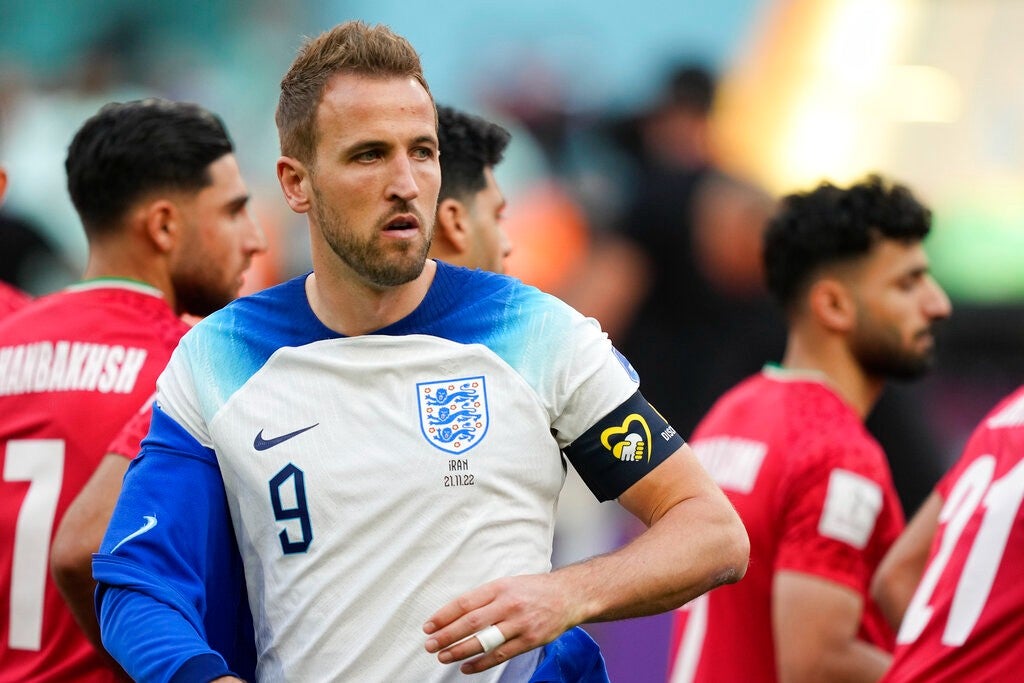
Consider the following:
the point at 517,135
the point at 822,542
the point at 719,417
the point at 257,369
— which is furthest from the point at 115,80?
the point at 257,369

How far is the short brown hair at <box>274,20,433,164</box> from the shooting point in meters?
3.26

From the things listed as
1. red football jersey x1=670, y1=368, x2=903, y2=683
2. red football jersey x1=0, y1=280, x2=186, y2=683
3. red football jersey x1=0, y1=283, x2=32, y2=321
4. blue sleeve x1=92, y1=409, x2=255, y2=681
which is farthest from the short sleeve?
red football jersey x1=0, y1=283, x2=32, y2=321

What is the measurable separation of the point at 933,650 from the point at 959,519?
378 mm

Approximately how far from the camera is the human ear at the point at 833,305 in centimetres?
575

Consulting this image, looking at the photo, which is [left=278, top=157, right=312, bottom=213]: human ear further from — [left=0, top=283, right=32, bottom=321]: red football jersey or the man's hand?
[left=0, top=283, right=32, bottom=321]: red football jersey

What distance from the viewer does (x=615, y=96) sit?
10711 mm

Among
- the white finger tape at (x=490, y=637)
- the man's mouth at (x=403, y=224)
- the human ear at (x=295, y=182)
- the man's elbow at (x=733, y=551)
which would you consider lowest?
the white finger tape at (x=490, y=637)

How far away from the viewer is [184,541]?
3217 millimetres

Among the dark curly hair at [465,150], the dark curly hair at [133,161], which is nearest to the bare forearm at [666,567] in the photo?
the dark curly hair at [465,150]

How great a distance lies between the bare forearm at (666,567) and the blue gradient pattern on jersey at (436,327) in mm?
414

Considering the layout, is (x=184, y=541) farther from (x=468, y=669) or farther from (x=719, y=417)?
(x=719, y=417)

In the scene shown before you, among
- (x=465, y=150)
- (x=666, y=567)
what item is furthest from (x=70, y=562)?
(x=465, y=150)

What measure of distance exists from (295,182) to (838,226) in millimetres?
2962

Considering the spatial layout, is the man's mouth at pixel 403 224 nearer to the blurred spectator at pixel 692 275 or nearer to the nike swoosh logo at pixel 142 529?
the nike swoosh logo at pixel 142 529
